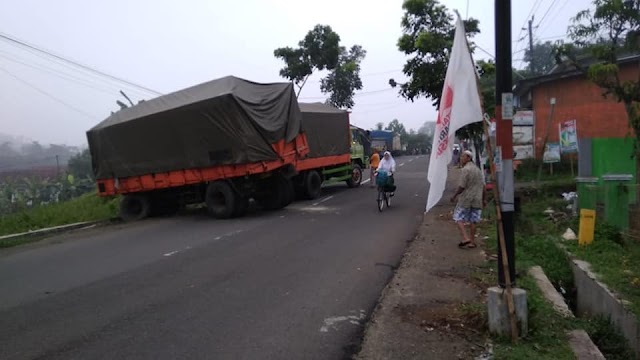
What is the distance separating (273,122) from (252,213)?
8.94 feet

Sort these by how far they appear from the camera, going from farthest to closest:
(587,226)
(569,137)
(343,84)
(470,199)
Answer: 1. (343,84)
2. (569,137)
3. (470,199)
4. (587,226)

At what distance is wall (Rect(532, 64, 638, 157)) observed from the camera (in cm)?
2089

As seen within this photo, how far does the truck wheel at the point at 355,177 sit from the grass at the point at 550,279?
33.6ft

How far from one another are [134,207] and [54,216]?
2397 millimetres

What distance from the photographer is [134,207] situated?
17.0 meters

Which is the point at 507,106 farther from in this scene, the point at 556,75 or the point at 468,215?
the point at 556,75

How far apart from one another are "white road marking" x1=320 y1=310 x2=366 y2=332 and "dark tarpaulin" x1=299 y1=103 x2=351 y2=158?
520 inches

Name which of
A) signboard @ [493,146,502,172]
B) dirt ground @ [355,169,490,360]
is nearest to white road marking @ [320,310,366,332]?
dirt ground @ [355,169,490,360]

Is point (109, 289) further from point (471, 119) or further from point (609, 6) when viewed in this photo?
point (609, 6)

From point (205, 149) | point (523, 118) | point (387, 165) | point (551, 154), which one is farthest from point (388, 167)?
point (551, 154)

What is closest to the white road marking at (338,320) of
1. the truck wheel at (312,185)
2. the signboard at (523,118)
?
the truck wheel at (312,185)

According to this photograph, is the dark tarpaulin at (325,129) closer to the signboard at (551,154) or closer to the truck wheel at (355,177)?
the truck wheel at (355,177)

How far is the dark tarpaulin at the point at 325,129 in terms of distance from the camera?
19.6 metres

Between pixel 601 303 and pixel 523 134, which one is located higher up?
pixel 523 134
